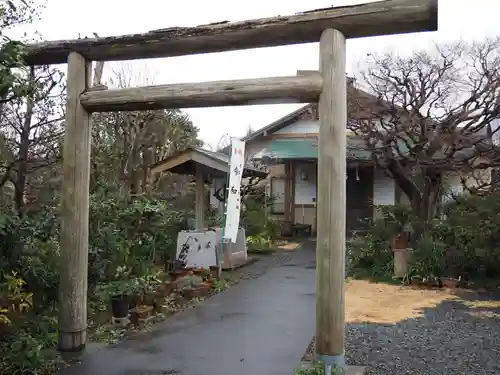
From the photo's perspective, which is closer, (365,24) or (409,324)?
(365,24)

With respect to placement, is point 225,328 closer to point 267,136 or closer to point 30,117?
point 30,117

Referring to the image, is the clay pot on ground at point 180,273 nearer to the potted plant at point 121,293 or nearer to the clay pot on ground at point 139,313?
the clay pot on ground at point 139,313

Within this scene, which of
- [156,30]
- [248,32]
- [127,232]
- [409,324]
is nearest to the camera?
[248,32]

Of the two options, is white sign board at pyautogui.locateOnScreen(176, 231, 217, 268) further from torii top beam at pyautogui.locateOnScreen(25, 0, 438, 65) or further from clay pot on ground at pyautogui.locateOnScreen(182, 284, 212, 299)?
torii top beam at pyautogui.locateOnScreen(25, 0, 438, 65)

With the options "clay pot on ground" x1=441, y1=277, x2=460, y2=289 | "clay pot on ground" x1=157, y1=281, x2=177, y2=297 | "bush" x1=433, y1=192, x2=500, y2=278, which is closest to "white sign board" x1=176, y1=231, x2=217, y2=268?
"clay pot on ground" x1=157, y1=281, x2=177, y2=297

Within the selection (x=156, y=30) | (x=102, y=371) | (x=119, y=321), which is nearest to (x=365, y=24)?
(x=156, y=30)

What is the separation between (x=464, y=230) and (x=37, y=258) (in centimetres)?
786

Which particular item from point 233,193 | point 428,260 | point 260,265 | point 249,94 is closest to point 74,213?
point 249,94

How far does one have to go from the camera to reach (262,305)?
24.4 ft

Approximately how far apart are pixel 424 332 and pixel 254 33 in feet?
13.7

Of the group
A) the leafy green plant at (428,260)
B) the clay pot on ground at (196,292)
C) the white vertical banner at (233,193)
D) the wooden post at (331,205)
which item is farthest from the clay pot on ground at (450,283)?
the wooden post at (331,205)

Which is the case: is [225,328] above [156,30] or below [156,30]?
below

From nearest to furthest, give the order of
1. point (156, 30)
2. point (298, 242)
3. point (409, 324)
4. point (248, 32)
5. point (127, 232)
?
point (248, 32) < point (156, 30) < point (409, 324) < point (127, 232) < point (298, 242)

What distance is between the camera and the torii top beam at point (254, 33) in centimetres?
384
